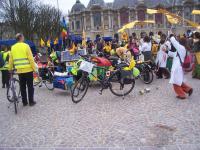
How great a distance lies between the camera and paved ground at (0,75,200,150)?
5.74 meters

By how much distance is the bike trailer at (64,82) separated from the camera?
10250 mm

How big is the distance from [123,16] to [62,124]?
87.8m

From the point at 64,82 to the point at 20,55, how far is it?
2111 mm

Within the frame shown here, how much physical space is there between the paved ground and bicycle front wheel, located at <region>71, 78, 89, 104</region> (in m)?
0.22

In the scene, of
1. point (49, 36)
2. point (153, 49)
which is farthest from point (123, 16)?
point (153, 49)

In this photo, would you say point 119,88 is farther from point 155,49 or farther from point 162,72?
point 155,49

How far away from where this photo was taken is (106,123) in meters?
6.88

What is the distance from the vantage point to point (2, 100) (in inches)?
407

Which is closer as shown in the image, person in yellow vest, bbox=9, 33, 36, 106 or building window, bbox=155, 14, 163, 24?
person in yellow vest, bbox=9, 33, 36, 106

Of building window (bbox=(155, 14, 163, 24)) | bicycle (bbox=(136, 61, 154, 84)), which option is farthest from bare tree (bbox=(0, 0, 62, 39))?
building window (bbox=(155, 14, 163, 24))

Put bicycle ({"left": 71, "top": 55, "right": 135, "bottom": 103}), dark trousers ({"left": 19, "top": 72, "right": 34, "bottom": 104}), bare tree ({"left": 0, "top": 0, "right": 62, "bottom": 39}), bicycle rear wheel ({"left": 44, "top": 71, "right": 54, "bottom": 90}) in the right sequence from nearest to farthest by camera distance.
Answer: dark trousers ({"left": 19, "top": 72, "right": 34, "bottom": 104})
bicycle ({"left": 71, "top": 55, "right": 135, "bottom": 103})
bicycle rear wheel ({"left": 44, "top": 71, "right": 54, "bottom": 90})
bare tree ({"left": 0, "top": 0, "right": 62, "bottom": 39})

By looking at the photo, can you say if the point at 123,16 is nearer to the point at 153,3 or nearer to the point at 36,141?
the point at 153,3

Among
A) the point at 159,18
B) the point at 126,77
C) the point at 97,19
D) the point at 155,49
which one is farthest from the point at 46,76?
the point at 159,18

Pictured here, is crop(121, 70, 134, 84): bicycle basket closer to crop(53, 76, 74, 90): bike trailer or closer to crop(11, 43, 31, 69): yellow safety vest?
crop(53, 76, 74, 90): bike trailer
